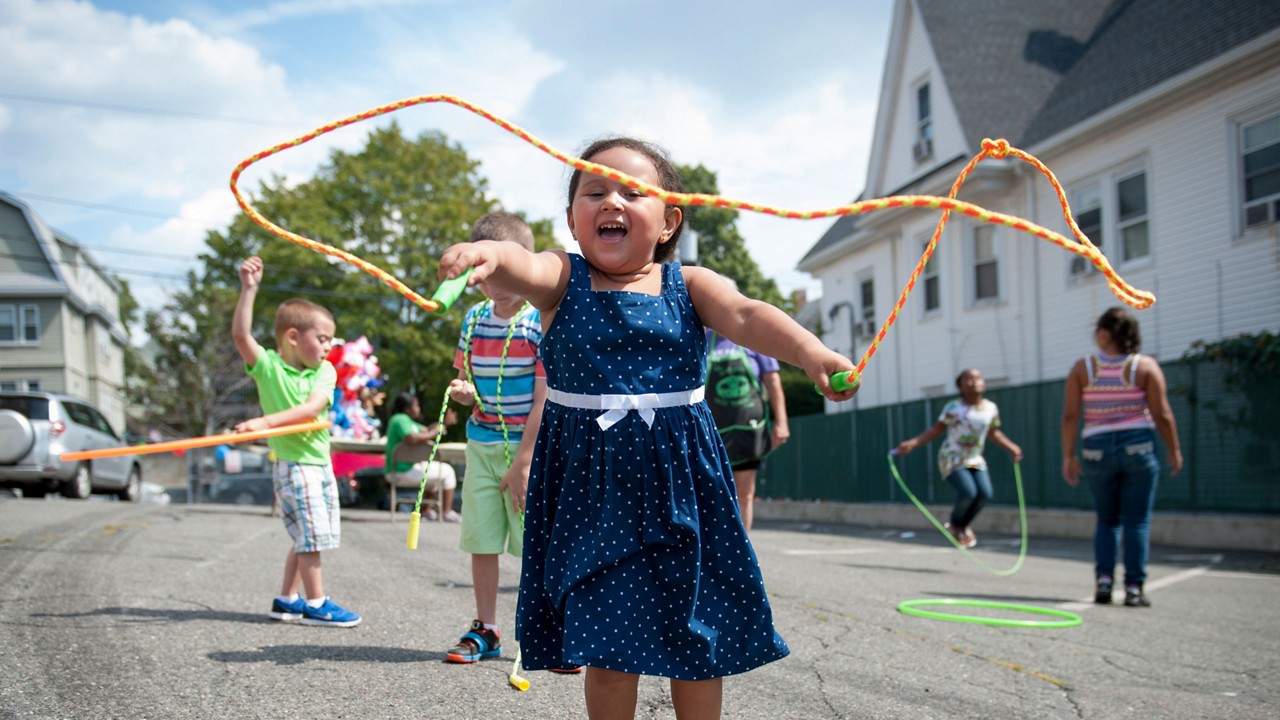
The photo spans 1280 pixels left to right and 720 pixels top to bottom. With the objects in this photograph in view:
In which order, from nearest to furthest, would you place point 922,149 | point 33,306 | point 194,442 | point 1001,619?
point 194,442
point 1001,619
point 922,149
point 33,306

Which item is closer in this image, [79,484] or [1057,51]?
[79,484]

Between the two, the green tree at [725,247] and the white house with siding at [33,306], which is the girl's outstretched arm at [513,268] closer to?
the green tree at [725,247]

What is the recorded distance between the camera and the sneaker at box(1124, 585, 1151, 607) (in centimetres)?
652

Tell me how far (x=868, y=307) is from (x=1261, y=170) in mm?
11140

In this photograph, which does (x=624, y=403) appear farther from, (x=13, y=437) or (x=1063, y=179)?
(x=1063, y=179)

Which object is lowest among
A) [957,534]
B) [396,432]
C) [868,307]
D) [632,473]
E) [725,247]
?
[957,534]

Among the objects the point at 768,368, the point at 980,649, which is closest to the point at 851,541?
the point at 768,368

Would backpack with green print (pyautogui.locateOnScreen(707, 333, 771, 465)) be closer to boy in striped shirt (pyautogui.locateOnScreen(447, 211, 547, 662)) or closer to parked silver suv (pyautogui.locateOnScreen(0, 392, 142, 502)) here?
boy in striped shirt (pyautogui.locateOnScreen(447, 211, 547, 662))

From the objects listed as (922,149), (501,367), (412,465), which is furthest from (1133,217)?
(501,367)

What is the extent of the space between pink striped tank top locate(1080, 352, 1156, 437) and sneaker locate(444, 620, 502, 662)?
14.2ft

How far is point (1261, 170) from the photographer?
44.7 feet

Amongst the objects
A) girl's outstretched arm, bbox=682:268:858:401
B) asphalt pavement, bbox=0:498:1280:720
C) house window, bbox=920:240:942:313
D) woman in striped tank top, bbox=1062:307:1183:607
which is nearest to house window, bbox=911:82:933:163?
house window, bbox=920:240:942:313

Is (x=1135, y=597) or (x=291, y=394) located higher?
(x=291, y=394)

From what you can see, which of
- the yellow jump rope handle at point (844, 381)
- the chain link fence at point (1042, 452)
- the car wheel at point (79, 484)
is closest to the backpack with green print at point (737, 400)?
the yellow jump rope handle at point (844, 381)
